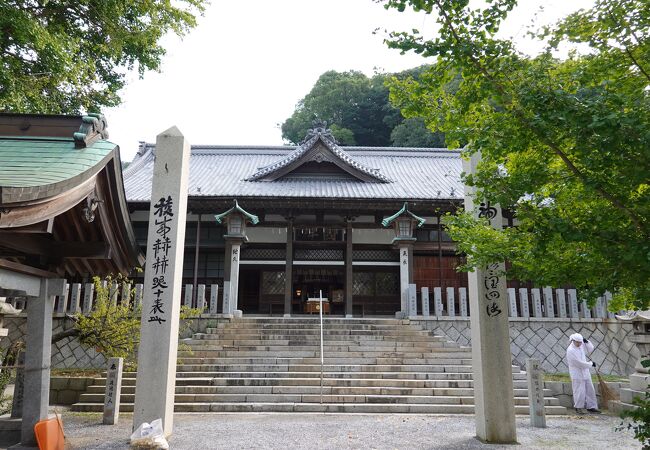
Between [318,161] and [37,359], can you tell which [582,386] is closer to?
[37,359]

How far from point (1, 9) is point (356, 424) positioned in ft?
35.7

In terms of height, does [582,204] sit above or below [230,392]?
above

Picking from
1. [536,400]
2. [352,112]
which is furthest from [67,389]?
[352,112]

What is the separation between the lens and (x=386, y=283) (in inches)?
709

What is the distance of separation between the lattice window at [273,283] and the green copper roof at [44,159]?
1291 cm

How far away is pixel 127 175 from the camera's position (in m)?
20.4

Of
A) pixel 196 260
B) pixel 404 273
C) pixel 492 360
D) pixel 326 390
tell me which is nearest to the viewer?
pixel 492 360

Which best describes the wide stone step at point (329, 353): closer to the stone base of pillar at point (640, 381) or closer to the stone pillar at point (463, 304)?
the stone pillar at point (463, 304)

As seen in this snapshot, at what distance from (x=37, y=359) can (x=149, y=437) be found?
5.61 ft

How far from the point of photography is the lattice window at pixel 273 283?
17.9m

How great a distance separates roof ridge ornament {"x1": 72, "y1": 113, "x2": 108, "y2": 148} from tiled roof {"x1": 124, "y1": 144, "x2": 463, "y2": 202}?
1054 centimetres

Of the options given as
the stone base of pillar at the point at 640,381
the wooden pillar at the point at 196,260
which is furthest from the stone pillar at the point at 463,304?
the wooden pillar at the point at 196,260

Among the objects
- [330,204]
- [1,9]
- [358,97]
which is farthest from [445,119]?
[358,97]

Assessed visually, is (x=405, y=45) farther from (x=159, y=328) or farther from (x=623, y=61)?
(x=159, y=328)
